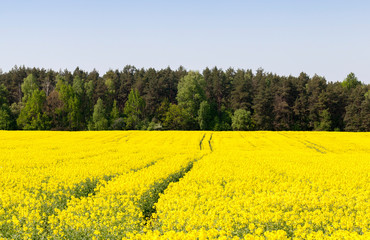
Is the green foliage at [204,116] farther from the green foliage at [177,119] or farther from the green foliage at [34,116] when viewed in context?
the green foliage at [34,116]

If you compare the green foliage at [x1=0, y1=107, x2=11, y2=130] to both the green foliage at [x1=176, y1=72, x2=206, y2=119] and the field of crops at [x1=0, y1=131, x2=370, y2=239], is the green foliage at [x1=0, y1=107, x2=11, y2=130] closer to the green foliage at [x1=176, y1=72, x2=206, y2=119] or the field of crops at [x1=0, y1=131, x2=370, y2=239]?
the green foliage at [x1=176, y1=72, x2=206, y2=119]

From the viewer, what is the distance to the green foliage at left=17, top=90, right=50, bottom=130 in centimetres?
8336

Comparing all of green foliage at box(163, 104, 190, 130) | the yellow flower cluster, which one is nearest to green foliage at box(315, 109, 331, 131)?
green foliage at box(163, 104, 190, 130)

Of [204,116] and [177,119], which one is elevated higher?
[204,116]

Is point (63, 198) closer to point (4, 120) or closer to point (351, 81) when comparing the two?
point (4, 120)

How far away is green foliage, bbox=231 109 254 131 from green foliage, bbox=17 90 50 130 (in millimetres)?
51424

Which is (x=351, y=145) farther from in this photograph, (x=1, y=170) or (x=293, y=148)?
(x=1, y=170)

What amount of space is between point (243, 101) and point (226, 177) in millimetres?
84683

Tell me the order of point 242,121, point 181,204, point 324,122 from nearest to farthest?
point 181,204, point 324,122, point 242,121

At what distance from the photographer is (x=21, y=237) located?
8.68 meters

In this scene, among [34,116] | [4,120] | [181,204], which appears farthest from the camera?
[34,116]

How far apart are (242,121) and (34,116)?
57526 millimetres

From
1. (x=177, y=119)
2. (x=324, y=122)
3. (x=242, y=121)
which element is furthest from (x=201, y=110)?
(x=324, y=122)

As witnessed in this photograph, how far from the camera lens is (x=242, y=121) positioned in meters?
86.9
